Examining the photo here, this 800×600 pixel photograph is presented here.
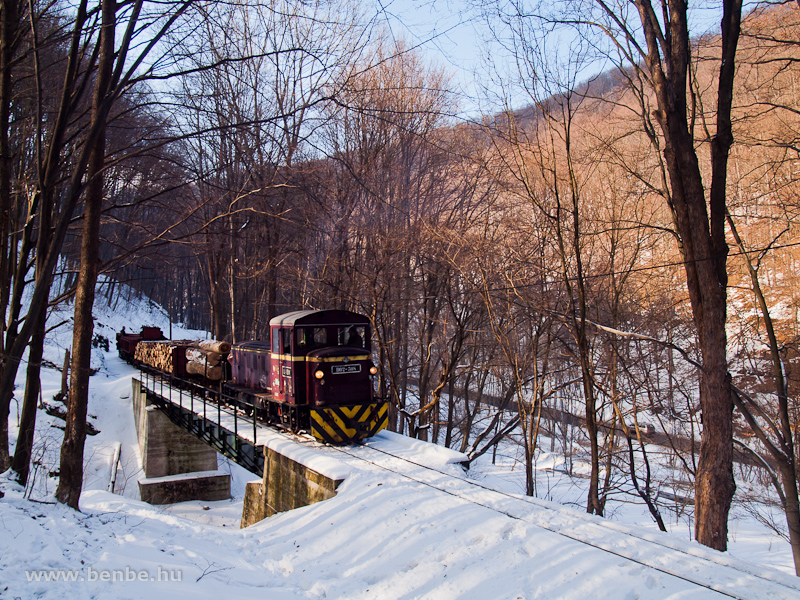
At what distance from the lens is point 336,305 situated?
64.6 feet

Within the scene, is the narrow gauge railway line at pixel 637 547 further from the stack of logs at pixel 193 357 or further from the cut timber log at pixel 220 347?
the stack of logs at pixel 193 357

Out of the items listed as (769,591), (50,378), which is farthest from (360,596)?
(50,378)

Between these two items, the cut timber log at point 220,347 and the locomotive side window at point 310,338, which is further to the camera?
the cut timber log at point 220,347

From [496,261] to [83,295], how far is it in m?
11.7

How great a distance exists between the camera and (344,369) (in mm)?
10953

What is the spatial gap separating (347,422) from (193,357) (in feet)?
33.4

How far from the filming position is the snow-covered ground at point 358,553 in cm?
458

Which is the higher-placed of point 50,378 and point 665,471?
point 50,378

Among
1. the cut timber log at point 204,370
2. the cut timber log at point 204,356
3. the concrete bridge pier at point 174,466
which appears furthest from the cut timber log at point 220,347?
the concrete bridge pier at point 174,466

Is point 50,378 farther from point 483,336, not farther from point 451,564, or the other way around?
point 451,564

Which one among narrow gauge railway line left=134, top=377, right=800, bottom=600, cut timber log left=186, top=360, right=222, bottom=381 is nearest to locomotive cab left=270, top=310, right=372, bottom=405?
narrow gauge railway line left=134, top=377, right=800, bottom=600

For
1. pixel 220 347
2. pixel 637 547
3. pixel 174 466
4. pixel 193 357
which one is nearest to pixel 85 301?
pixel 637 547

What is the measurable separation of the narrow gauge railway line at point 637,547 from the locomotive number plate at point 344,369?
12.1ft
